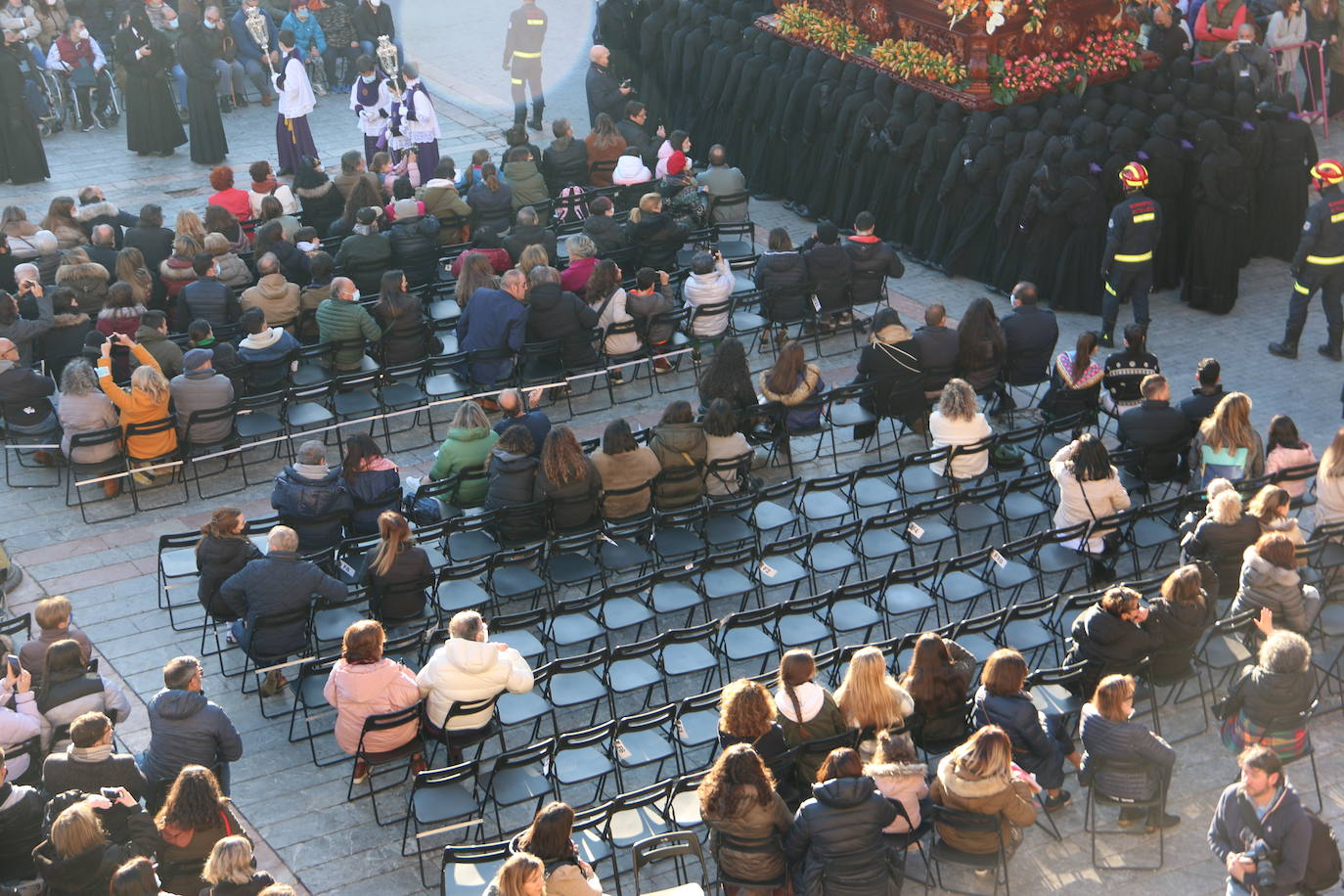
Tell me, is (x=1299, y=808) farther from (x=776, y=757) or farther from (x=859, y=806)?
(x=776, y=757)

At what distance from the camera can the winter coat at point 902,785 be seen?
27.7ft

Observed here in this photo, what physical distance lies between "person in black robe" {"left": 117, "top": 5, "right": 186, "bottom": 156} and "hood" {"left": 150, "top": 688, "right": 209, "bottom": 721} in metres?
13.4

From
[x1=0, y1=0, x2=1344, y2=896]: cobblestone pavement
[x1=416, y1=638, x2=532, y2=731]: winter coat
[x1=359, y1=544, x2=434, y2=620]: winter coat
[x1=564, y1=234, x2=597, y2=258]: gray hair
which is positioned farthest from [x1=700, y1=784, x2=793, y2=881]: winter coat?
[x1=564, y1=234, x2=597, y2=258]: gray hair

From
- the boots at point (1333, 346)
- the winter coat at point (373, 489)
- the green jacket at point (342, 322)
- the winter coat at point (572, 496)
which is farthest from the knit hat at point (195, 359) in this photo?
the boots at point (1333, 346)

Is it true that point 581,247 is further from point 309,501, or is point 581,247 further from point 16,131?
point 16,131

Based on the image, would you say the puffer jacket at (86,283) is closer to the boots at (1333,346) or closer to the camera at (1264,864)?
the camera at (1264,864)

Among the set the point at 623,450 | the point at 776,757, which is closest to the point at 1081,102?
the point at 623,450

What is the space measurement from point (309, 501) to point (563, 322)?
11.1 ft

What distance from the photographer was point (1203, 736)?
33.3 ft

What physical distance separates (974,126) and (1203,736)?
7.98m

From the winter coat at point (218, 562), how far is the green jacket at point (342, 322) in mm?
3377

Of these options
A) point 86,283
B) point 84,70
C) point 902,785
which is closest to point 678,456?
point 902,785

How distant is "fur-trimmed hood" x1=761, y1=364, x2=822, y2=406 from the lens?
12781mm

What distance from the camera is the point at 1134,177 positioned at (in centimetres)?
1471
